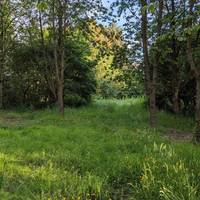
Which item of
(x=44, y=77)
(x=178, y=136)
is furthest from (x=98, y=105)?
(x=178, y=136)

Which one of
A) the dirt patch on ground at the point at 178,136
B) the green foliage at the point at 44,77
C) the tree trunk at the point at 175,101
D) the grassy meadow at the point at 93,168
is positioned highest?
the green foliage at the point at 44,77

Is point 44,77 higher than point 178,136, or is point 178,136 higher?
point 44,77

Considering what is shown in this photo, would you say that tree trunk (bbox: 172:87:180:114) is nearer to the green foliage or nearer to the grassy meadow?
the green foliage

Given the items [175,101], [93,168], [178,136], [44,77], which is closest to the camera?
[93,168]

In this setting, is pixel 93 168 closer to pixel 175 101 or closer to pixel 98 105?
pixel 175 101

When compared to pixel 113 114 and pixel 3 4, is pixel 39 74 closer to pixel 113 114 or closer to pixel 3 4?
pixel 3 4

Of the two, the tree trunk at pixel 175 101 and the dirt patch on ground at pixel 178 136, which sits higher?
the tree trunk at pixel 175 101

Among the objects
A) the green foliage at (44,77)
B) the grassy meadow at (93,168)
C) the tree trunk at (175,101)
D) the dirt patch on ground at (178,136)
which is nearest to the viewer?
the grassy meadow at (93,168)

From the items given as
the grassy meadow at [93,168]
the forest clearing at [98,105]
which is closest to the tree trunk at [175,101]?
the forest clearing at [98,105]

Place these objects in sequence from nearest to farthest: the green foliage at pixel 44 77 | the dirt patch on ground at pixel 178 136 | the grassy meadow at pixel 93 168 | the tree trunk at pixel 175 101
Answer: the grassy meadow at pixel 93 168
the dirt patch on ground at pixel 178 136
the tree trunk at pixel 175 101
the green foliage at pixel 44 77

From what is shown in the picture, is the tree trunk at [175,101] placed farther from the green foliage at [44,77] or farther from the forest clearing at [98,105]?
the green foliage at [44,77]

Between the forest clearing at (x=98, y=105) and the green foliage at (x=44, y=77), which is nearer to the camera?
the forest clearing at (x=98, y=105)

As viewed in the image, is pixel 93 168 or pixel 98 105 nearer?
pixel 93 168

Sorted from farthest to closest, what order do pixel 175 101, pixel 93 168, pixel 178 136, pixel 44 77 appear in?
pixel 44 77 → pixel 175 101 → pixel 178 136 → pixel 93 168
